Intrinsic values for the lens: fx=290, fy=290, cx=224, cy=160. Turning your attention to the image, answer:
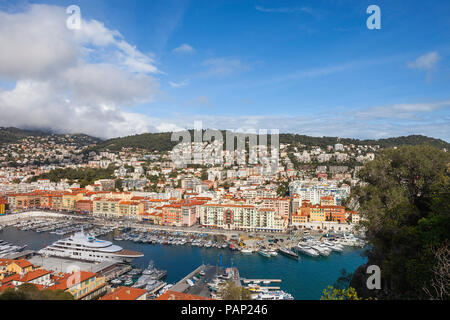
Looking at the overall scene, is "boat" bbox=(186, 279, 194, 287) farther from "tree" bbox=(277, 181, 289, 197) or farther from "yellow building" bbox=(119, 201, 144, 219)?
"tree" bbox=(277, 181, 289, 197)

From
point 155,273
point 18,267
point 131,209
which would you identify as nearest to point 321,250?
point 155,273

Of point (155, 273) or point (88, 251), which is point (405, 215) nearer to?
point (155, 273)

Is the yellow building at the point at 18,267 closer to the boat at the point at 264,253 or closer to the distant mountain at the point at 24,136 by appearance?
the boat at the point at 264,253

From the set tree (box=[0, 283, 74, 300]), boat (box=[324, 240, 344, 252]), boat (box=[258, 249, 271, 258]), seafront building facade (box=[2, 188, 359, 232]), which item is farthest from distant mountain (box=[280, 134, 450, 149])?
tree (box=[0, 283, 74, 300])

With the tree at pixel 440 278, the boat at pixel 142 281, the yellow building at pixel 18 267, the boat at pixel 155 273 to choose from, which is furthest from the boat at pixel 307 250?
the yellow building at pixel 18 267

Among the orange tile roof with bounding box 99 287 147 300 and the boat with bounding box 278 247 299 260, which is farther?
the boat with bounding box 278 247 299 260

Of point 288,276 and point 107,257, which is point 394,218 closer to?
point 288,276
